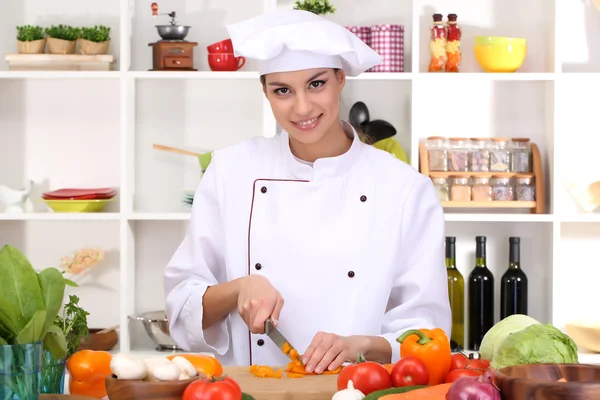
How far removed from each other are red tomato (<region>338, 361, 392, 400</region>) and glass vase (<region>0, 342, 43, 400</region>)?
43 centimetres

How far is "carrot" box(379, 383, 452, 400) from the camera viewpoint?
1160 millimetres

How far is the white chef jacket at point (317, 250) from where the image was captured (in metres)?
1.92

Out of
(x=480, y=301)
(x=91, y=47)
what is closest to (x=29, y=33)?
(x=91, y=47)

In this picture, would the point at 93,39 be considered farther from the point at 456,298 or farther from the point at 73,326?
the point at 73,326

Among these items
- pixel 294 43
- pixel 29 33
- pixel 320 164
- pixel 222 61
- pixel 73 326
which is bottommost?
pixel 73 326

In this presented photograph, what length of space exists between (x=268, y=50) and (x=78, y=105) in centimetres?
194

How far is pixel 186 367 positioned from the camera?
1.25 metres

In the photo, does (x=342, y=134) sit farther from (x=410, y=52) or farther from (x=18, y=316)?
(x=410, y=52)

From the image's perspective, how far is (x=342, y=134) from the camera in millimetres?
2023

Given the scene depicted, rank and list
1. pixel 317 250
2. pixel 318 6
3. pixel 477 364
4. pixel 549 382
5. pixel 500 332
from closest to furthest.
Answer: pixel 549 382 < pixel 477 364 < pixel 500 332 < pixel 317 250 < pixel 318 6

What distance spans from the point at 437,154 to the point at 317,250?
4.87ft

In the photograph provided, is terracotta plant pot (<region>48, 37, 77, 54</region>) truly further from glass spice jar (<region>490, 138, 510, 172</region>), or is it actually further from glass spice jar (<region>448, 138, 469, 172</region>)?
glass spice jar (<region>490, 138, 510, 172</region>)

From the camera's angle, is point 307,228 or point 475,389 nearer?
point 475,389

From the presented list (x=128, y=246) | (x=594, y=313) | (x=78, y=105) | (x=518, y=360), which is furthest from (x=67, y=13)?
(x=518, y=360)
